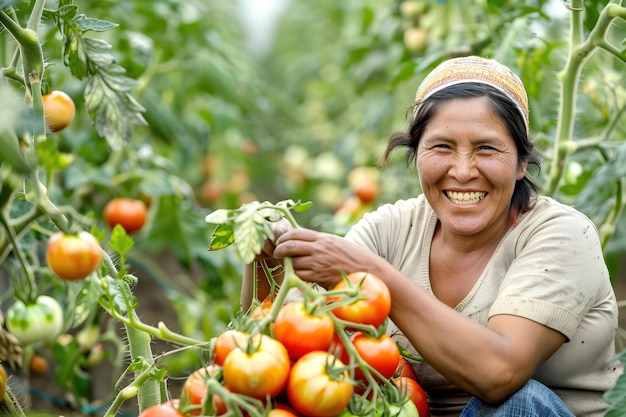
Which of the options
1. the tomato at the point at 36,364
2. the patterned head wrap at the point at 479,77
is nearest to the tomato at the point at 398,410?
the patterned head wrap at the point at 479,77

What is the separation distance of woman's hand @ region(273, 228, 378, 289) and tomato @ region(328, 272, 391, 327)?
2.5 inches

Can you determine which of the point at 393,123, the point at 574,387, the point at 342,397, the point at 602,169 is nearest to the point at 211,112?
the point at 393,123

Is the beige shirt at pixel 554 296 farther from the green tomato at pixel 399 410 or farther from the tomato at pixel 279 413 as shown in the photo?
the tomato at pixel 279 413

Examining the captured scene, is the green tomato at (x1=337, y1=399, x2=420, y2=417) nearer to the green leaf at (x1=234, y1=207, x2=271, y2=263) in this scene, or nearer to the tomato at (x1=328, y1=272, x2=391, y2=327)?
the tomato at (x1=328, y1=272, x2=391, y2=327)

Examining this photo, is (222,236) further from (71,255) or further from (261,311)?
(71,255)

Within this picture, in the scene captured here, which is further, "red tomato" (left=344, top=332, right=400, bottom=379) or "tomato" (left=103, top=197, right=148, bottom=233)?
"tomato" (left=103, top=197, right=148, bottom=233)

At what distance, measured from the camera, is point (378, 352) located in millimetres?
1449

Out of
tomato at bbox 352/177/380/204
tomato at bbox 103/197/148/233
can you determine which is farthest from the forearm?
tomato at bbox 352/177/380/204

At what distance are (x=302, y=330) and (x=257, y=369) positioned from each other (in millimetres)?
105

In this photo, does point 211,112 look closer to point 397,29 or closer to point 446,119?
point 397,29

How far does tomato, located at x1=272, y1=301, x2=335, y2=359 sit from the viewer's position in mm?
1376

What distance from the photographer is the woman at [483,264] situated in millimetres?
1583

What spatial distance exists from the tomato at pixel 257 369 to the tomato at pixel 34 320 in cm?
30

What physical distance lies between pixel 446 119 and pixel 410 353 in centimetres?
49
